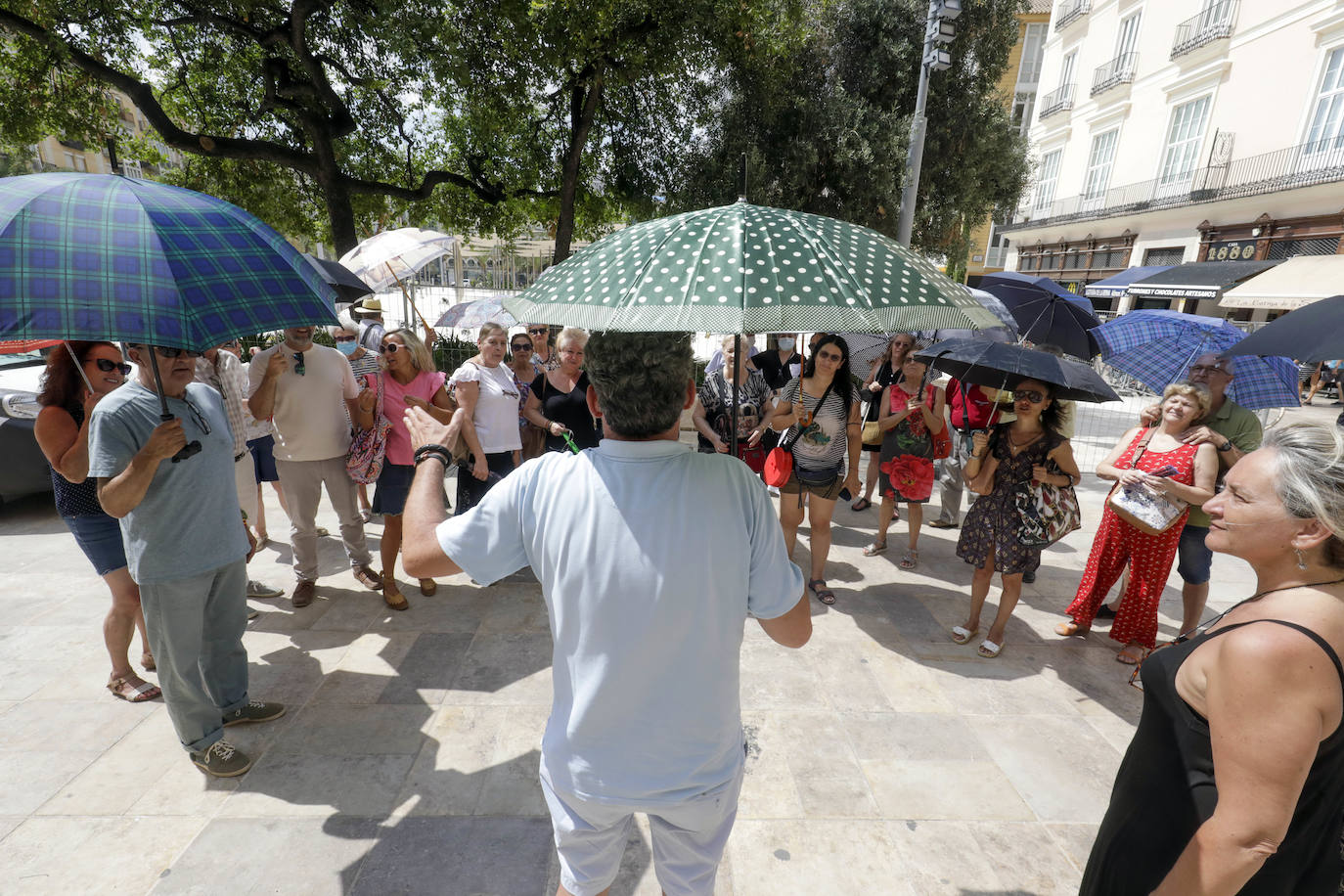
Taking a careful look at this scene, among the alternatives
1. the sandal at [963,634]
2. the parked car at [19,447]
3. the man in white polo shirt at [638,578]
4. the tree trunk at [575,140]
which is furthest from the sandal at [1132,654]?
the tree trunk at [575,140]

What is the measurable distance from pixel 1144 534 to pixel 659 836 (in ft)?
12.2

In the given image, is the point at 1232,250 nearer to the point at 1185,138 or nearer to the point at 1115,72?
the point at 1185,138

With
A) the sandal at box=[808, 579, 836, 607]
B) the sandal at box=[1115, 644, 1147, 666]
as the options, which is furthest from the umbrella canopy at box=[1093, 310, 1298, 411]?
the sandal at box=[808, 579, 836, 607]

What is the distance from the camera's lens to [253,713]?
306cm

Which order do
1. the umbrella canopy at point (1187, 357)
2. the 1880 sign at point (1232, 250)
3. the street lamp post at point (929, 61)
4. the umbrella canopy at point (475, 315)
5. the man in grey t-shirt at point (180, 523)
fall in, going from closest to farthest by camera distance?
the man in grey t-shirt at point (180, 523) < the umbrella canopy at point (1187, 357) < the umbrella canopy at point (475, 315) < the street lamp post at point (929, 61) < the 1880 sign at point (1232, 250)

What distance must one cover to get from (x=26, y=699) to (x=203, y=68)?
40.3 ft

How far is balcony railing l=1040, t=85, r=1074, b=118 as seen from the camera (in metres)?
25.8

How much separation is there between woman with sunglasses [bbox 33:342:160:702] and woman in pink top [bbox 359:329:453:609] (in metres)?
1.30

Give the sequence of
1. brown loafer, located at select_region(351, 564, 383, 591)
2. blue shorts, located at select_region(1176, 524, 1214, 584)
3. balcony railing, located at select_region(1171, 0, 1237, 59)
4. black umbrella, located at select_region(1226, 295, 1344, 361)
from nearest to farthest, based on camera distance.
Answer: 1. black umbrella, located at select_region(1226, 295, 1344, 361)
2. blue shorts, located at select_region(1176, 524, 1214, 584)
3. brown loafer, located at select_region(351, 564, 383, 591)
4. balcony railing, located at select_region(1171, 0, 1237, 59)

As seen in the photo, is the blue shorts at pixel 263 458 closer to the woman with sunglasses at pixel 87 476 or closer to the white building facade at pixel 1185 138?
the woman with sunglasses at pixel 87 476

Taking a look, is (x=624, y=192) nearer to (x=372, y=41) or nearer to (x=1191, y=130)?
(x=372, y=41)

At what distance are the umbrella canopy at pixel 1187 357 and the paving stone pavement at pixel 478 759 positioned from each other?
6.23 feet

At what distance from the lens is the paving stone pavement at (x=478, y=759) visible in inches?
91.7

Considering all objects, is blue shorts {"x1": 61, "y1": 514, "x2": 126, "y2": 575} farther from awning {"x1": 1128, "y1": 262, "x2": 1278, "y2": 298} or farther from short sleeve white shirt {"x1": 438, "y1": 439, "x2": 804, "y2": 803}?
awning {"x1": 1128, "y1": 262, "x2": 1278, "y2": 298}
